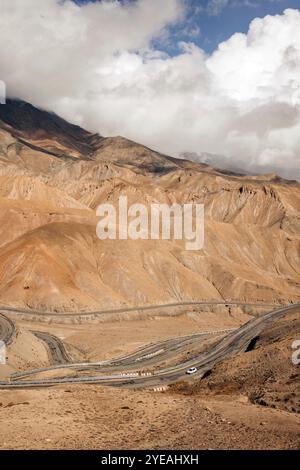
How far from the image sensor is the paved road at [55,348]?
7750 centimetres

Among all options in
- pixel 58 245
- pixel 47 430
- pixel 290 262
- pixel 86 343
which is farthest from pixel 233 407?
pixel 290 262

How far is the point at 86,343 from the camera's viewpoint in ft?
300

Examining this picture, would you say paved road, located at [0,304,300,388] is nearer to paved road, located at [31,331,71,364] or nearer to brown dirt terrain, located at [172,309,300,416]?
brown dirt terrain, located at [172,309,300,416]

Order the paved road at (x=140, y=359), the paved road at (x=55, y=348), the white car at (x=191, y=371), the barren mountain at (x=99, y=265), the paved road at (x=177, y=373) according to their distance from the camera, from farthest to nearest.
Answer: the barren mountain at (x=99, y=265)
the paved road at (x=55, y=348)
the paved road at (x=140, y=359)
the white car at (x=191, y=371)
the paved road at (x=177, y=373)

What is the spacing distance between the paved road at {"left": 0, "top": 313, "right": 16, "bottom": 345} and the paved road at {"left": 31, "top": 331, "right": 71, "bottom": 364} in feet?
21.5

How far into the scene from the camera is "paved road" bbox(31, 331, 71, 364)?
254ft

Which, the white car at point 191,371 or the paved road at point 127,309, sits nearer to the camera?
the white car at point 191,371

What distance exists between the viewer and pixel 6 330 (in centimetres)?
7962

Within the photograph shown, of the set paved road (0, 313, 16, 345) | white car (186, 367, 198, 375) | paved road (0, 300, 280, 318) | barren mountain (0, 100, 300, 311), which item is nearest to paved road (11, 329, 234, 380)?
white car (186, 367, 198, 375)

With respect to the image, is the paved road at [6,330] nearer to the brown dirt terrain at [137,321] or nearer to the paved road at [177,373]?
the brown dirt terrain at [137,321]

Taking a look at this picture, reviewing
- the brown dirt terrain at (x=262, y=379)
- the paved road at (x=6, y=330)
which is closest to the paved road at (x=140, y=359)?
the paved road at (x=6, y=330)

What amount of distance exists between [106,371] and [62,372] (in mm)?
7242

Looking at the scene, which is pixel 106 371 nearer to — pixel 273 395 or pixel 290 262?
pixel 273 395

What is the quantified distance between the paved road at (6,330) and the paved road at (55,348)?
6545mm
